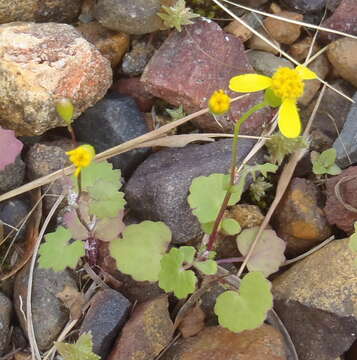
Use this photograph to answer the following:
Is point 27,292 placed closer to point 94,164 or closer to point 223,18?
point 94,164

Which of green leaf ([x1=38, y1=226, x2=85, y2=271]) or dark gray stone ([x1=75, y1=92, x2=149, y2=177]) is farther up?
dark gray stone ([x1=75, y1=92, x2=149, y2=177])

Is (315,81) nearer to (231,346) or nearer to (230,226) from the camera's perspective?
(230,226)

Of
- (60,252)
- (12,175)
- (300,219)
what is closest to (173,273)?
(60,252)

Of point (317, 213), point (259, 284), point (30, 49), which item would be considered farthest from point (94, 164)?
point (317, 213)

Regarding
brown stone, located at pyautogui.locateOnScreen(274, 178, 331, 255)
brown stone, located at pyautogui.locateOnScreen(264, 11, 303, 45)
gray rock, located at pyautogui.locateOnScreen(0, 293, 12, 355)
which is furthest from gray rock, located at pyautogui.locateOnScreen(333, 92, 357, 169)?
gray rock, located at pyautogui.locateOnScreen(0, 293, 12, 355)

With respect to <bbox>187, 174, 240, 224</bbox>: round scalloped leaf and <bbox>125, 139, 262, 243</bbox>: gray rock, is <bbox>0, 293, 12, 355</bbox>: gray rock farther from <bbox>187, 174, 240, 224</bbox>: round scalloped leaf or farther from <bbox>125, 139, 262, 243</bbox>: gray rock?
<bbox>187, 174, 240, 224</bbox>: round scalloped leaf
